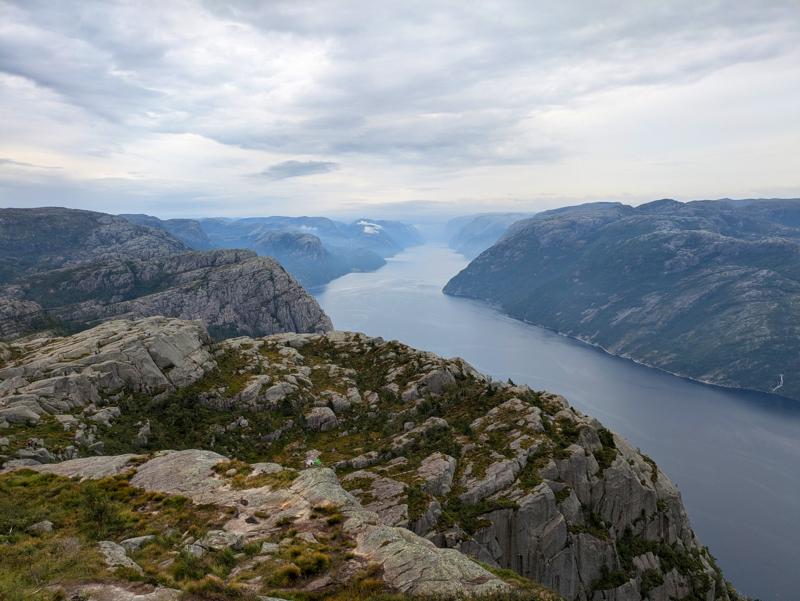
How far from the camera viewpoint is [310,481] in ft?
106

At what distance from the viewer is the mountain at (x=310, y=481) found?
22.2m

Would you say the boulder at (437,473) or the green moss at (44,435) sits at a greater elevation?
the green moss at (44,435)

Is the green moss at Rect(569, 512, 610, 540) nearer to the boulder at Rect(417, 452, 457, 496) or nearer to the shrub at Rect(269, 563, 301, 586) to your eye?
the boulder at Rect(417, 452, 457, 496)

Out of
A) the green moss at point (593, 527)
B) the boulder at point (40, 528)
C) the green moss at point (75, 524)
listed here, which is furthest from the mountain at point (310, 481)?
the boulder at point (40, 528)

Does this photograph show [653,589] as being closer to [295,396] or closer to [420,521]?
[420,521]

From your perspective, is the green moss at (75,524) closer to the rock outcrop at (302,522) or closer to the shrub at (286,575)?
the rock outcrop at (302,522)

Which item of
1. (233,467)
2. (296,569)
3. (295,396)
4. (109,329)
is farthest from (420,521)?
(109,329)

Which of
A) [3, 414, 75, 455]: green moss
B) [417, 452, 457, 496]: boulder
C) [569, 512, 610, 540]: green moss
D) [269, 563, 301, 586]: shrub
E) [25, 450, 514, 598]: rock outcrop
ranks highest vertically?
[269, 563, 301, 586]: shrub

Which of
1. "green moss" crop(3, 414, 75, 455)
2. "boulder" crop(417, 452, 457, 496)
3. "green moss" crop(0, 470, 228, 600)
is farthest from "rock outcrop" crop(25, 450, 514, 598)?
"boulder" crop(417, 452, 457, 496)

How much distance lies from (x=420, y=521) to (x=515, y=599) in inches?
1039

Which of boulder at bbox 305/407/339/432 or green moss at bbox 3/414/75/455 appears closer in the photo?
green moss at bbox 3/414/75/455

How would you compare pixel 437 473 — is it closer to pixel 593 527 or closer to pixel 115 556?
pixel 593 527

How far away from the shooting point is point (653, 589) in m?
53.4

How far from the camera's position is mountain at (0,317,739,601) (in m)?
22.2
